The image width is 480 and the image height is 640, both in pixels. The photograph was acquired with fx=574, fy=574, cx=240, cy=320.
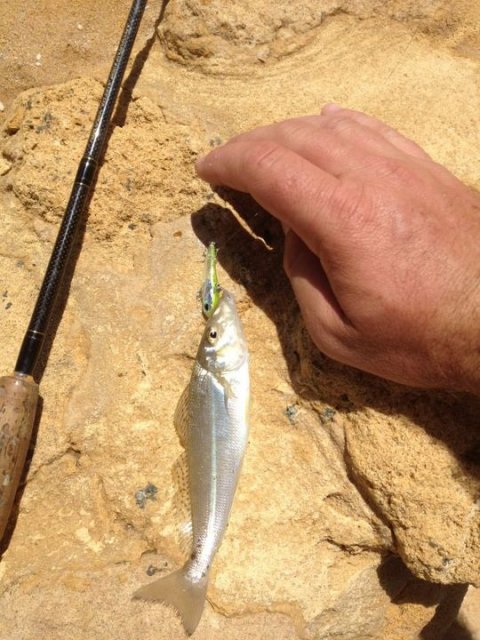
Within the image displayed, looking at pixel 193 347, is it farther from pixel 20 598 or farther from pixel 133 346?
pixel 20 598

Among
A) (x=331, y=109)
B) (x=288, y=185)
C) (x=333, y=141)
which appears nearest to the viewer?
(x=288, y=185)

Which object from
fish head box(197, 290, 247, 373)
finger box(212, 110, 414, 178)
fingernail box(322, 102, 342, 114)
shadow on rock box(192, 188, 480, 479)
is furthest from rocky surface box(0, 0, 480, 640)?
finger box(212, 110, 414, 178)

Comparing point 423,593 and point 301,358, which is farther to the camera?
point 423,593

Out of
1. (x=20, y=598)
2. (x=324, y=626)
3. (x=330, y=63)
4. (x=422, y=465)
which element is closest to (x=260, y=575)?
(x=324, y=626)

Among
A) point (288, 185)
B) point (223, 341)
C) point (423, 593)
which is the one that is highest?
point (288, 185)

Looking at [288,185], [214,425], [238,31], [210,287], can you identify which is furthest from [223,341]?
[238,31]

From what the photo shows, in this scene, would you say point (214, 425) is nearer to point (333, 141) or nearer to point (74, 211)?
point (74, 211)

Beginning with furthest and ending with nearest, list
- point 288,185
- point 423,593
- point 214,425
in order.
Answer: point 423,593
point 214,425
point 288,185

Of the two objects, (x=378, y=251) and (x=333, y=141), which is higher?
(x=333, y=141)
